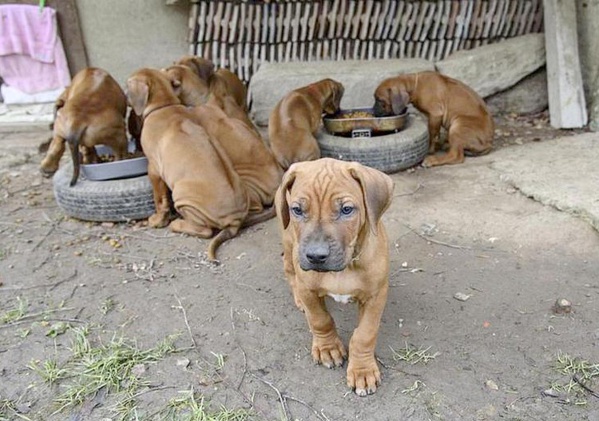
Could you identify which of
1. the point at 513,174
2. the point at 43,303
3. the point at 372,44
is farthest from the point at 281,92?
the point at 43,303

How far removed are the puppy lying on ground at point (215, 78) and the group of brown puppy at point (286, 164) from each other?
0.06ft

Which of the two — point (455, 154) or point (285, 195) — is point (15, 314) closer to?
point (285, 195)

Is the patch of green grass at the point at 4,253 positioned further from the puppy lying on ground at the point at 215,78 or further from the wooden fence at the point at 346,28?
the wooden fence at the point at 346,28

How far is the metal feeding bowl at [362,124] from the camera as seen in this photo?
6.33m

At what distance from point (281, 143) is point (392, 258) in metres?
1.85

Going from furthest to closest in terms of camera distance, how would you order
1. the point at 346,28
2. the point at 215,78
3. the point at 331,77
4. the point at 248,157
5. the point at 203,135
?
the point at 346,28, the point at 331,77, the point at 215,78, the point at 248,157, the point at 203,135

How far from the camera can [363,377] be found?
10.4ft

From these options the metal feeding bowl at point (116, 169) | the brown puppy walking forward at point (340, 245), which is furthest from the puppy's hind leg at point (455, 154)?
the brown puppy walking forward at point (340, 245)

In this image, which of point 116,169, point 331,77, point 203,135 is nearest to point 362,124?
point 331,77

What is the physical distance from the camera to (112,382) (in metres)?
3.35

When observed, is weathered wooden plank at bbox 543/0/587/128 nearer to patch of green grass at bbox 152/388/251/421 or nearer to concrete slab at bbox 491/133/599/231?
concrete slab at bbox 491/133/599/231

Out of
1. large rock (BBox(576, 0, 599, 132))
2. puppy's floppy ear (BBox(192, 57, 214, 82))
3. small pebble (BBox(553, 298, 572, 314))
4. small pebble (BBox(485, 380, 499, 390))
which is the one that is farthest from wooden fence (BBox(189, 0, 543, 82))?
small pebble (BBox(485, 380, 499, 390))

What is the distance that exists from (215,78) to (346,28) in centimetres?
228

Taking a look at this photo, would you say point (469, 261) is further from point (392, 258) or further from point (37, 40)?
point (37, 40)
